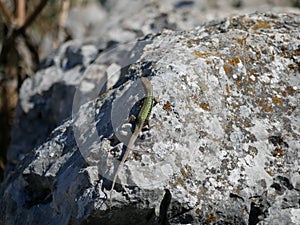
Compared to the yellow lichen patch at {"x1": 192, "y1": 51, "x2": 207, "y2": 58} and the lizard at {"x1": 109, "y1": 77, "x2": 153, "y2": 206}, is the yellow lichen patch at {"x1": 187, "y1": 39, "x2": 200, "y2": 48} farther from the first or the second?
the lizard at {"x1": 109, "y1": 77, "x2": 153, "y2": 206}

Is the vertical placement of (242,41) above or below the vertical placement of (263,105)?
above

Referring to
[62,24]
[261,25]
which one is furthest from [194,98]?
[62,24]

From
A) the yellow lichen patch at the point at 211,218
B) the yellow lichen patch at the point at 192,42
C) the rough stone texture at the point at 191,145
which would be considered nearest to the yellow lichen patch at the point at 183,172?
the rough stone texture at the point at 191,145

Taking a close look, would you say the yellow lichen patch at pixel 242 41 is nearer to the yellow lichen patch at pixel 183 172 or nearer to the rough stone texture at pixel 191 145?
the rough stone texture at pixel 191 145

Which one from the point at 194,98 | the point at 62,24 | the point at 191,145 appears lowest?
the point at 62,24

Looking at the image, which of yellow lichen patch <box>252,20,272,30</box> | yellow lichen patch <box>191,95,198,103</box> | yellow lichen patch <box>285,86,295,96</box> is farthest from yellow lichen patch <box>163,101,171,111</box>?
yellow lichen patch <box>252,20,272,30</box>

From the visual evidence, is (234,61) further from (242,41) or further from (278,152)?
(278,152)
